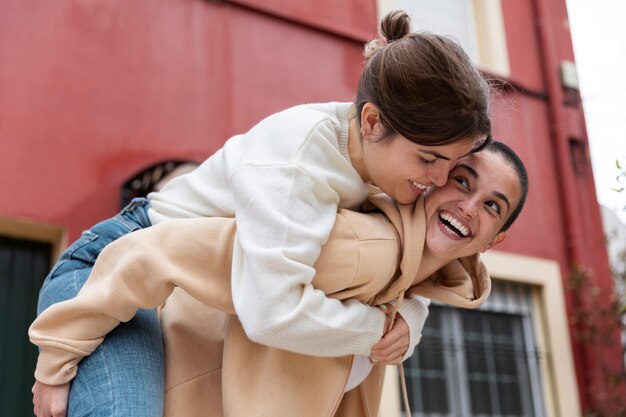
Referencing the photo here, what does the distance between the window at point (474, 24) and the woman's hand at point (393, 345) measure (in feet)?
17.3

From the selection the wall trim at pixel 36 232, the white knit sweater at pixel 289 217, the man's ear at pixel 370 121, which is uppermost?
the wall trim at pixel 36 232

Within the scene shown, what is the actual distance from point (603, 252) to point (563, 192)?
2.03 ft

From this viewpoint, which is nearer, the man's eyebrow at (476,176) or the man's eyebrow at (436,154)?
the man's eyebrow at (436,154)

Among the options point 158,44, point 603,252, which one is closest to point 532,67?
point 603,252

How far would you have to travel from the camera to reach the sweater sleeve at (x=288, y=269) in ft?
6.19

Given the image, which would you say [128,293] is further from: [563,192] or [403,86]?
[563,192]

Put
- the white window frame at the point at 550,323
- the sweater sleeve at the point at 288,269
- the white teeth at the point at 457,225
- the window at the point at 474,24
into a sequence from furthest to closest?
the window at the point at 474,24 → the white window frame at the point at 550,323 → the white teeth at the point at 457,225 → the sweater sleeve at the point at 288,269

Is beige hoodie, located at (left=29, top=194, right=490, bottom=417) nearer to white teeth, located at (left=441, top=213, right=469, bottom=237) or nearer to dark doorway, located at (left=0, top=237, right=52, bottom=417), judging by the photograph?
white teeth, located at (left=441, top=213, right=469, bottom=237)

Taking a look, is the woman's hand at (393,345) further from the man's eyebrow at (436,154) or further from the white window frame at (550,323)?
the white window frame at (550,323)

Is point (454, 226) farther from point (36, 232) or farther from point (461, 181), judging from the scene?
point (36, 232)

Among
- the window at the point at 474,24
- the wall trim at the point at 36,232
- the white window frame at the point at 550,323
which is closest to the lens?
the wall trim at the point at 36,232

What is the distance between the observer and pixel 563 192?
708cm

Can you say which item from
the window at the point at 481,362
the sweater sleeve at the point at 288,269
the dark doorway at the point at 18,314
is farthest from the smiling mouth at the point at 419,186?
the window at the point at 481,362

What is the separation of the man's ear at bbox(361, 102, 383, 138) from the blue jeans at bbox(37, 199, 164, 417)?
73cm
